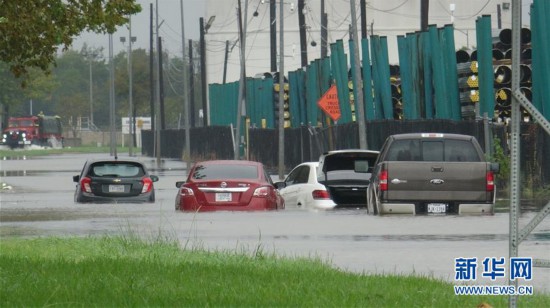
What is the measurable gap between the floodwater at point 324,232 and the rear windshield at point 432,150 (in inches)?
50.2

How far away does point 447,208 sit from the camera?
29.6 metres

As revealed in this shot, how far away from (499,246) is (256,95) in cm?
6471

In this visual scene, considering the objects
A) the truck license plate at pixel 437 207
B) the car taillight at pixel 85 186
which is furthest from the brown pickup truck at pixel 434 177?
the car taillight at pixel 85 186

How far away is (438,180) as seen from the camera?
29.3m

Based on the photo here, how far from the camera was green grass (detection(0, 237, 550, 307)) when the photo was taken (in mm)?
13172

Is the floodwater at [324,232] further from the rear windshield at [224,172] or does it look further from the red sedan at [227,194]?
the rear windshield at [224,172]

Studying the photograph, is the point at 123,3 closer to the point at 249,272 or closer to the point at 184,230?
the point at 184,230

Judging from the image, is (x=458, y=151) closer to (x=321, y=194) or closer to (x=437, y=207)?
(x=437, y=207)

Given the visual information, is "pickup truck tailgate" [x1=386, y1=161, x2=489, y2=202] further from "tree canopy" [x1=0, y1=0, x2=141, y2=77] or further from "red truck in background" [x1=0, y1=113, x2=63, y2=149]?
"red truck in background" [x1=0, y1=113, x2=63, y2=149]

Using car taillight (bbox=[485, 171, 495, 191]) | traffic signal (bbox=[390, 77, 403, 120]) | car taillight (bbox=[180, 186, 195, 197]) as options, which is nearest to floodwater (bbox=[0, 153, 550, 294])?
car taillight (bbox=[485, 171, 495, 191])

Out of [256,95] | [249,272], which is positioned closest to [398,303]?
[249,272]

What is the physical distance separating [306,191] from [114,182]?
6488mm

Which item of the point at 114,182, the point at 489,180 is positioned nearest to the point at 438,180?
the point at 489,180

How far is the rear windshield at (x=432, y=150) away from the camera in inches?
1171
